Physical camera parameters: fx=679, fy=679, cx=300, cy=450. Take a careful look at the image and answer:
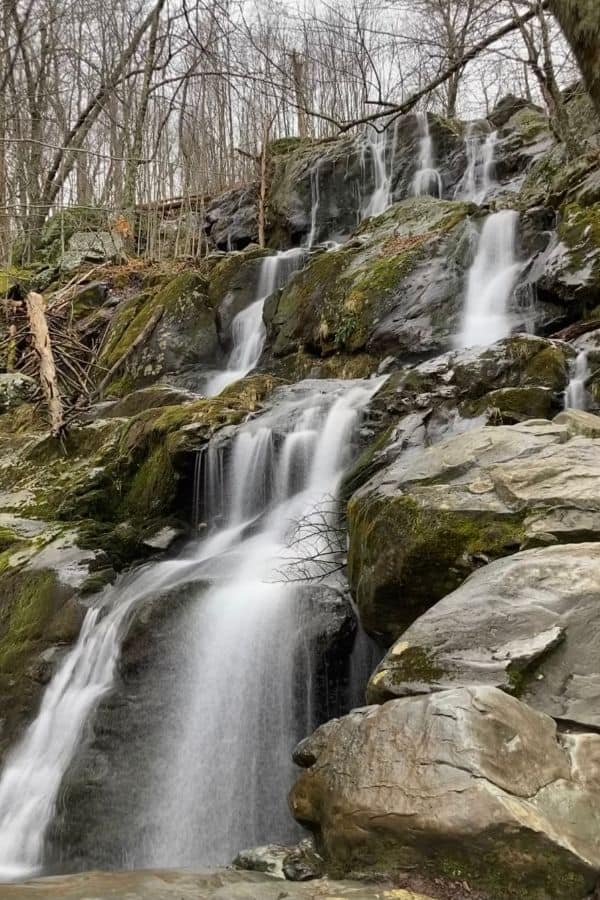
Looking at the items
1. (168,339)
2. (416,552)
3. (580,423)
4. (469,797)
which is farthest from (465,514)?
(168,339)

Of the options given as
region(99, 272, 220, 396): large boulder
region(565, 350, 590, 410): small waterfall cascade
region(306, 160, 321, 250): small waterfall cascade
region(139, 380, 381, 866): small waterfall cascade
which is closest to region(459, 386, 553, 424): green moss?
region(565, 350, 590, 410): small waterfall cascade

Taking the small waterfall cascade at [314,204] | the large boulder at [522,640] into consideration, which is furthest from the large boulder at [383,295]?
the large boulder at [522,640]

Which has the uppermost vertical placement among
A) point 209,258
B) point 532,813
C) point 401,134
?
point 401,134

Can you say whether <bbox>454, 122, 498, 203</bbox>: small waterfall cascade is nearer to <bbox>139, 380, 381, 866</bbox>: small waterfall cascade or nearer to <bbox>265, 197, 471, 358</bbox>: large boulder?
<bbox>265, 197, 471, 358</bbox>: large boulder

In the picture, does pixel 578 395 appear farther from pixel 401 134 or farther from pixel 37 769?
pixel 401 134

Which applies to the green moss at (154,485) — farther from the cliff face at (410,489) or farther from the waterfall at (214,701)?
the waterfall at (214,701)

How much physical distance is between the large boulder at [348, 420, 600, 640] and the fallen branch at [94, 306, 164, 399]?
8653 mm

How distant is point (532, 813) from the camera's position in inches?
79.4

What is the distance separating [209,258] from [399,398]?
10391 millimetres

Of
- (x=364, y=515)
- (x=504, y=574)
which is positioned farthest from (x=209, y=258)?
(x=504, y=574)

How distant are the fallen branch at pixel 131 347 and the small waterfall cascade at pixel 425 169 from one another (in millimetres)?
6388

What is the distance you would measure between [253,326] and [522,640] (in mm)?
9570

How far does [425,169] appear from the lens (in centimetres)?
1512

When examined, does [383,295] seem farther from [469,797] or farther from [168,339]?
[469,797]
